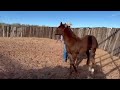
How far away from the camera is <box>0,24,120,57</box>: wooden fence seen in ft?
41.5

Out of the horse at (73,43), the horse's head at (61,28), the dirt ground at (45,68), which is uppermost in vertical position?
the horse's head at (61,28)

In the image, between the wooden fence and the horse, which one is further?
the wooden fence

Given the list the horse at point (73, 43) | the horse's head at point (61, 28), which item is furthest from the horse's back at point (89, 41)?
the horse's head at point (61, 28)

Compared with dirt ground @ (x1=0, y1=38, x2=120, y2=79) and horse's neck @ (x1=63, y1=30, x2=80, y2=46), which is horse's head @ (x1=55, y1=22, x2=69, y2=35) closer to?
horse's neck @ (x1=63, y1=30, x2=80, y2=46)

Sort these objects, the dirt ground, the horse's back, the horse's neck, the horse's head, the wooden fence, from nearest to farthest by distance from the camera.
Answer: the horse's head
the dirt ground
the horse's neck
the horse's back
the wooden fence

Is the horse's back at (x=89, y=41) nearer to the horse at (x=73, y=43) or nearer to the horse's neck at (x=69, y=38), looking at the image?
the horse at (x=73, y=43)

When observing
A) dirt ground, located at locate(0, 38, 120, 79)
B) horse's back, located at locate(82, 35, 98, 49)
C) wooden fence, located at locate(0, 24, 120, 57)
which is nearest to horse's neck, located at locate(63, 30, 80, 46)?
horse's back, located at locate(82, 35, 98, 49)

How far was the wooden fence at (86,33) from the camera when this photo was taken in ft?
41.5

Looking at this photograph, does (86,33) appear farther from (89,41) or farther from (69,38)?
(69,38)
